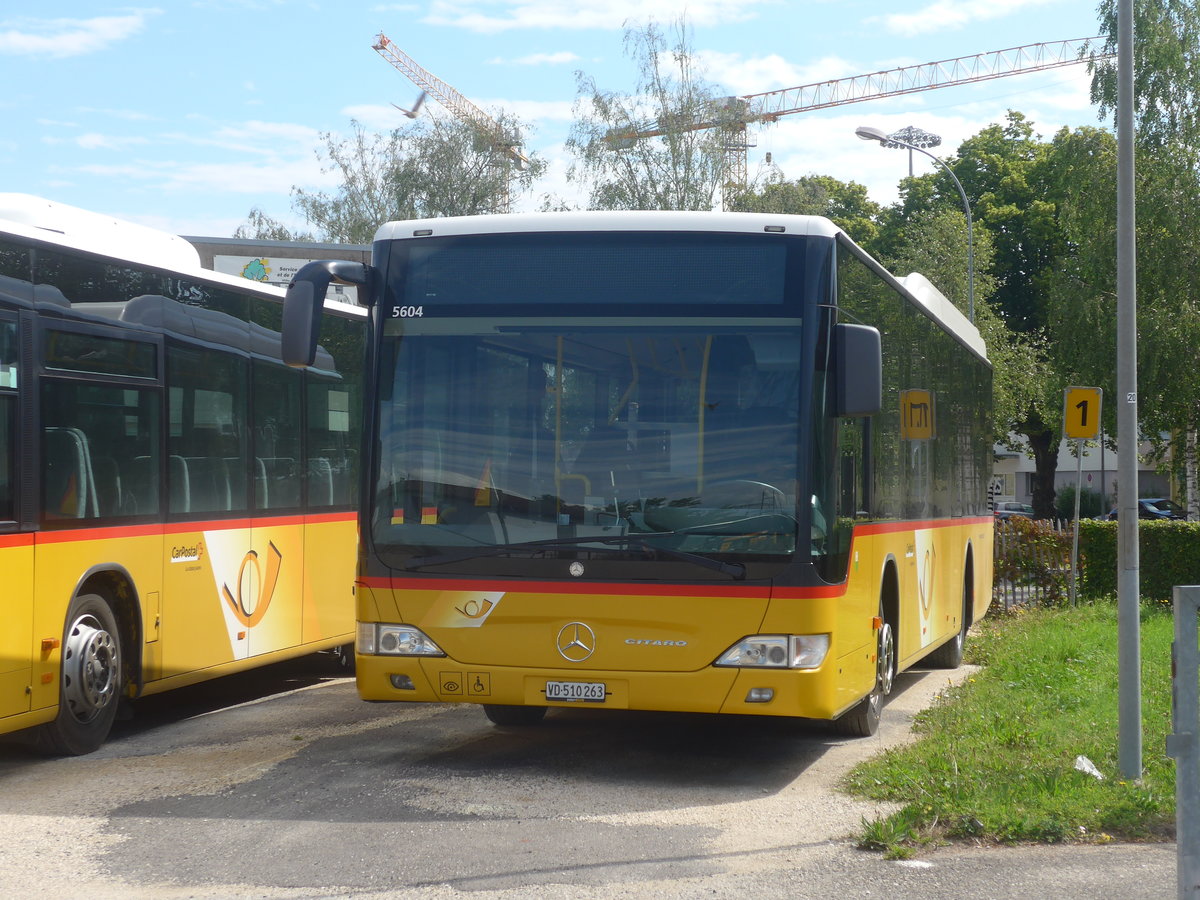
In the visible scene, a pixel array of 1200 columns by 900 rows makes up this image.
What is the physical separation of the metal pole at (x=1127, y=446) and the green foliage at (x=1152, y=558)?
43.8 feet

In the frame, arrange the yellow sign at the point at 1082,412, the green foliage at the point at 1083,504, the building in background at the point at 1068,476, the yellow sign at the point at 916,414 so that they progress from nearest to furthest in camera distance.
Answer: the yellow sign at the point at 916,414 → the yellow sign at the point at 1082,412 → the green foliage at the point at 1083,504 → the building in background at the point at 1068,476

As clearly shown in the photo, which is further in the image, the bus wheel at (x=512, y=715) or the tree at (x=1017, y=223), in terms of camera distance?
the tree at (x=1017, y=223)

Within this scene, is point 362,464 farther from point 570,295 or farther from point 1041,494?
point 1041,494

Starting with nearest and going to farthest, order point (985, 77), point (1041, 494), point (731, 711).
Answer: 1. point (731, 711)
2. point (1041, 494)
3. point (985, 77)

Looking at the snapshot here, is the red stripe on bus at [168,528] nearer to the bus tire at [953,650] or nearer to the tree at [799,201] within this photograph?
the bus tire at [953,650]

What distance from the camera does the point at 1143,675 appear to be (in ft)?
42.0

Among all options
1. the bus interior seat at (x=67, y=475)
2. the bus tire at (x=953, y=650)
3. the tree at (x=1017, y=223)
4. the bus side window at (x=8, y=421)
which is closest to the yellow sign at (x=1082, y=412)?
the bus tire at (x=953, y=650)

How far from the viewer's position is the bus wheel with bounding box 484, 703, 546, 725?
1020cm

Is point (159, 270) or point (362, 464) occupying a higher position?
point (159, 270)

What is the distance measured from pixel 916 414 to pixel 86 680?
6.50 m

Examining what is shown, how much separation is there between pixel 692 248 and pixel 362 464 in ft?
7.20

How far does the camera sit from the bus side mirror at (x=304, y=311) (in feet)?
26.0

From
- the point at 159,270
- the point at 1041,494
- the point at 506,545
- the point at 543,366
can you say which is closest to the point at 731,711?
the point at 506,545

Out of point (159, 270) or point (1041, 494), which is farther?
point (1041, 494)
